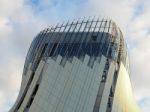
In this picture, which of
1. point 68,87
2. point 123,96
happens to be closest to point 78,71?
point 68,87

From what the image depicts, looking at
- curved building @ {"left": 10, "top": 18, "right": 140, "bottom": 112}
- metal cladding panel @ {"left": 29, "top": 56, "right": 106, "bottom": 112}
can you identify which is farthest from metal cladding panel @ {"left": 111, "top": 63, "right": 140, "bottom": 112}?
metal cladding panel @ {"left": 29, "top": 56, "right": 106, "bottom": 112}

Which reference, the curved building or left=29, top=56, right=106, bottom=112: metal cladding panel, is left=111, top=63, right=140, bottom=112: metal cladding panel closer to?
the curved building

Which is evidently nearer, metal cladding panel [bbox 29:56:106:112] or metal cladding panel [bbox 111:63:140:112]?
metal cladding panel [bbox 29:56:106:112]

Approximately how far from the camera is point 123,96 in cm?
4816

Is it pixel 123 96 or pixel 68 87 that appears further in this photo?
pixel 123 96

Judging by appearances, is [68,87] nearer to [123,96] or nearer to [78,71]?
[78,71]

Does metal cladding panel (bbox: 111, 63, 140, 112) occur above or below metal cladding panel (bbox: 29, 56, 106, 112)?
above

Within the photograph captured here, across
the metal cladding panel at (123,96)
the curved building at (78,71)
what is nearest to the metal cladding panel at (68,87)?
the curved building at (78,71)

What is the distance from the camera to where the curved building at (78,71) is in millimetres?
41216

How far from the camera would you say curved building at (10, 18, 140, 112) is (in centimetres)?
4122

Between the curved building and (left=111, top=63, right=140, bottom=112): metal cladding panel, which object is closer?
the curved building

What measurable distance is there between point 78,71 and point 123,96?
6.71 m

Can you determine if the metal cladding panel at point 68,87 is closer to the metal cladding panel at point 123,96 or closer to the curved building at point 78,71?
the curved building at point 78,71

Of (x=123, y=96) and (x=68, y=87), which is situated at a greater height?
(x=123, y=96)
